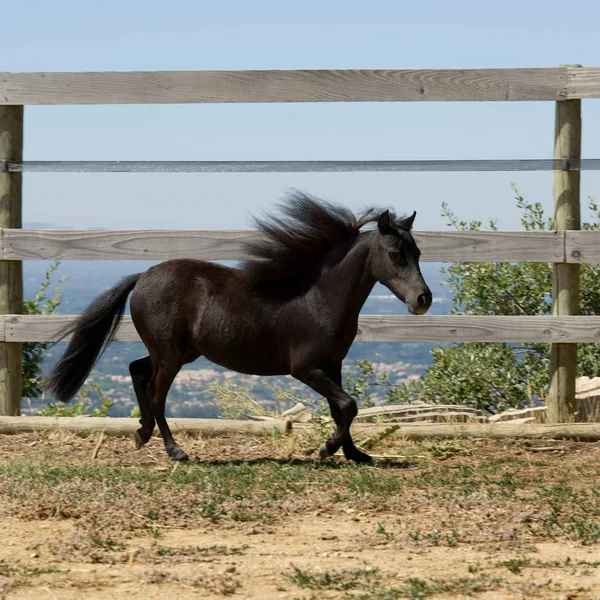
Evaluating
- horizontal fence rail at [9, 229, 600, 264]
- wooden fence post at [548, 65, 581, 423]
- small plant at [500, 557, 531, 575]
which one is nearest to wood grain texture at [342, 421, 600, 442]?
wooden fence post at [548, 65, 581, 423]

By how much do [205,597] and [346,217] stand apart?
10.3 ft

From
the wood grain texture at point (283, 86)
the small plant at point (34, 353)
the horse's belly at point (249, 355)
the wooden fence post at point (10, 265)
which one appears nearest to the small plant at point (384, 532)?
the horse's belly at point (249, 355)

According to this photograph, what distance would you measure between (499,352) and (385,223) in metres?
4.74

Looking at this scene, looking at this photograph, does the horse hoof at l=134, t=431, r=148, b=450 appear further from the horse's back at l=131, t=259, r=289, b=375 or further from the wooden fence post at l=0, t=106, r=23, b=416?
the wooden fence post at l=0, t=106, r=23, b=416

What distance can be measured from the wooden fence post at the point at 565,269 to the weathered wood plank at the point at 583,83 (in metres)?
0.08

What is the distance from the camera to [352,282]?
6.18 meters

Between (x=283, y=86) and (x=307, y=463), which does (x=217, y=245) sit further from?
(x=307, y=463)

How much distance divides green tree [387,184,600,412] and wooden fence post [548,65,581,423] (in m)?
2.49

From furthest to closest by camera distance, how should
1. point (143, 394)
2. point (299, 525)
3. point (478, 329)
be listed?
point (478, 329) < point (143, 394) < point (299, 525)

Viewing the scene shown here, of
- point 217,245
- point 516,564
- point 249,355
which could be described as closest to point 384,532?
point 516,564

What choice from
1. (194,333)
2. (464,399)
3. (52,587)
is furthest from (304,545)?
(464,399)

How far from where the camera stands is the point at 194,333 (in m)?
6.36

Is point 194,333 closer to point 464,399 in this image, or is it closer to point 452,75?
point 452,75

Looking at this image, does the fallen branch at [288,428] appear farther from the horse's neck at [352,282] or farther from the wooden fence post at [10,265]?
the horse's neck at [352,282]
